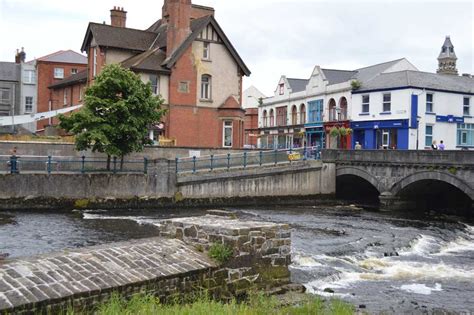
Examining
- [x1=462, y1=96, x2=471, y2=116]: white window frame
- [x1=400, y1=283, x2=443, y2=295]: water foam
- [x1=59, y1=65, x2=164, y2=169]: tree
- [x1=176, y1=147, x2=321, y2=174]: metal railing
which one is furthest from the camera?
[x1=462, y1=96, x2=471, y2=116]: white window frame

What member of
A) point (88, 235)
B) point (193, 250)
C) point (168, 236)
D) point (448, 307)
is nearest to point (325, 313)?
point (193, 250)

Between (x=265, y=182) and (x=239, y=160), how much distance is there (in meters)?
2.30

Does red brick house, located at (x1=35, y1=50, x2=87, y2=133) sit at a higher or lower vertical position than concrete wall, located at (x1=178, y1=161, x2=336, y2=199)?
higher

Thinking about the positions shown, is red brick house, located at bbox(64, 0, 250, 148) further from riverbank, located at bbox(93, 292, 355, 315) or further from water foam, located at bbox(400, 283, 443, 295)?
riverbank, located at bbox(93, 292, 355, 315)

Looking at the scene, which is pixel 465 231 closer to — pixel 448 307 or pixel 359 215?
pixel 359 215

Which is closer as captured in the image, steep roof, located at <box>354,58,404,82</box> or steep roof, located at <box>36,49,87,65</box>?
steep roof, located at <box>354,58,404,82</box>

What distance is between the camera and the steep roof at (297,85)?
69500 mm

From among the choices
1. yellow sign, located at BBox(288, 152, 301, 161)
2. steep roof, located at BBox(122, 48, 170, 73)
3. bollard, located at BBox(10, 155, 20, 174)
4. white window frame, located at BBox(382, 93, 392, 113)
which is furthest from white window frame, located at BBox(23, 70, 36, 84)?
bollard, located at BBox(10, 155, 20, 174)

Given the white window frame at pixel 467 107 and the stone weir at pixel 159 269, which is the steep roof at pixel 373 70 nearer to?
the white window frame at pixel 467 107

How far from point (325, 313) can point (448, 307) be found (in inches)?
201

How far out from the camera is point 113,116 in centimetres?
3134

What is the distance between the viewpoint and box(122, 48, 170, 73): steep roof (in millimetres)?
43281

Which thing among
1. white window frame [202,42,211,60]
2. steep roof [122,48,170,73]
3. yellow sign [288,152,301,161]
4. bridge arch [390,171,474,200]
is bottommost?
bridge arch [390,171,474,200]

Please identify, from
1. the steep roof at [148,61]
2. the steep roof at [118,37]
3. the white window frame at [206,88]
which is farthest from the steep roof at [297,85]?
the steep roof at [148,61]
